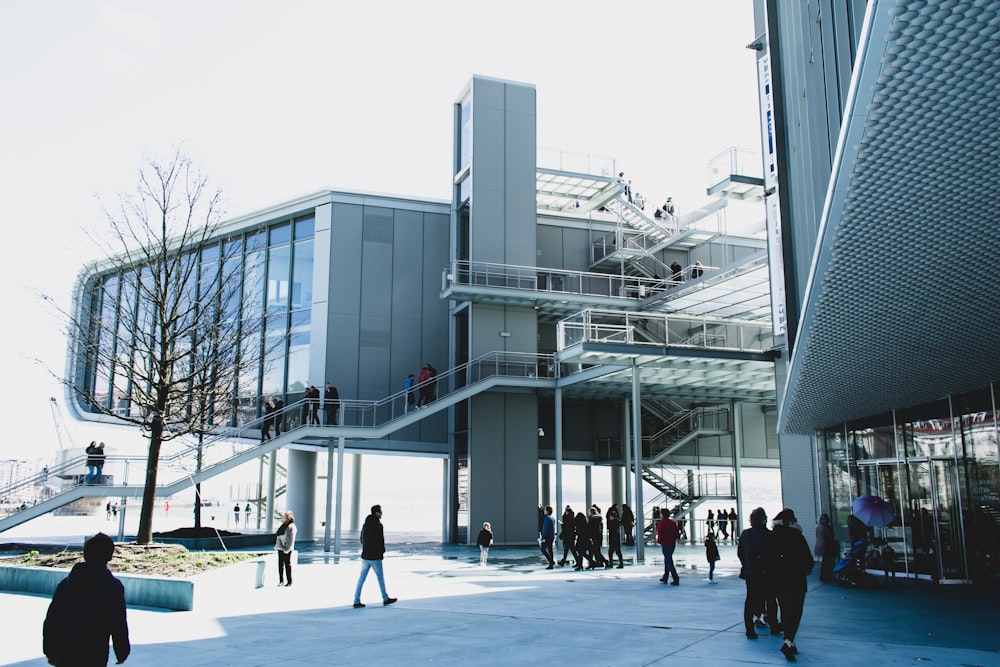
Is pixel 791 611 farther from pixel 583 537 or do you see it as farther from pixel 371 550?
pixel 583 537

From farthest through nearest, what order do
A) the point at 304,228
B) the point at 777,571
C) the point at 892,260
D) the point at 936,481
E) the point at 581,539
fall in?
1. the point at 304,228
2. the point at 581,539
3. the point at 936,481
4. the point at 777,571
5. the point at 892,260

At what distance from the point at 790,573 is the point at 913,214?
3842 millimetres

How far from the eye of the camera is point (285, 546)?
49.2 ft

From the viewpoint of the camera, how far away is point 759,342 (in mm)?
32500

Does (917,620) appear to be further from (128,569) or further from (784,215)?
(128,569)

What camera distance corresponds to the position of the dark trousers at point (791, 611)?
8484 millimetres

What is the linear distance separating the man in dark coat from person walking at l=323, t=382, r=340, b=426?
22.2 m

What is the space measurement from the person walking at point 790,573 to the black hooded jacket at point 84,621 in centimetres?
628

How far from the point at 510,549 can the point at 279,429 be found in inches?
333

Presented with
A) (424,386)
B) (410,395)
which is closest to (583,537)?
(424,386)

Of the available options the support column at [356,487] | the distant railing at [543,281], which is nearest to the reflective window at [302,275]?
the distant railing at [543,281]

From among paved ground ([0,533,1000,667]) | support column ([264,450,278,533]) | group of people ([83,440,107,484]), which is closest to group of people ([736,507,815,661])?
paved ground ([0,533,1000,667])

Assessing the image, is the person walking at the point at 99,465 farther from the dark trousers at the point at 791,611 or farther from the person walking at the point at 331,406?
the dark trousers at the point at 791,611

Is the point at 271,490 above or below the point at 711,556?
above
